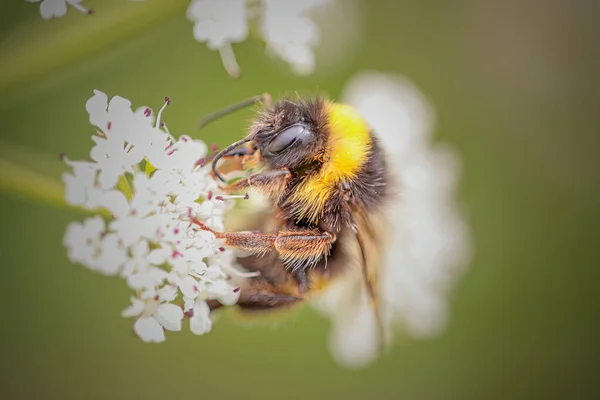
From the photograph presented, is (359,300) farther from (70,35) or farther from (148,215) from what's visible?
(70,35)

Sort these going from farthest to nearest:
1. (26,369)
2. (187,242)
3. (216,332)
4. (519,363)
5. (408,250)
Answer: (519,363)
(216,332)
(408,250)
(26,369)
(187,242)

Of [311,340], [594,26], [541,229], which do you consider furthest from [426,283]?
[594,26]

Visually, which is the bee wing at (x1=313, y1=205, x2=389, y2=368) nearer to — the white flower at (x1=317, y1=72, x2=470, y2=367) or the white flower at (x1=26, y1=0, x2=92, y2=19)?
the white flower at (x1=317, y1=72, x2=470, y2=367)

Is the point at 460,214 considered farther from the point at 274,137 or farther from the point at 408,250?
the point at 274,137

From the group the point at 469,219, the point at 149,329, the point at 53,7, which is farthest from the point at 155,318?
the point at 469,219

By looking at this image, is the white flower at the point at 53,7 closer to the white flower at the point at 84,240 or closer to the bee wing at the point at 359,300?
the white flower at the point at 84,240

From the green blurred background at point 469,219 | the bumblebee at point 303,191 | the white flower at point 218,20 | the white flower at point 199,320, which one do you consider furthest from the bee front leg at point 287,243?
the green blurred background at point 469,219
